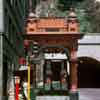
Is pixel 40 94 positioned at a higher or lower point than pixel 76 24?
lower

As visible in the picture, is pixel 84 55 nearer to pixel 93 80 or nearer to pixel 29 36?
pixel 93 80

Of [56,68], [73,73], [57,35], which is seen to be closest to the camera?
[57,35]

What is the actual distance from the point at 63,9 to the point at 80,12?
238cm

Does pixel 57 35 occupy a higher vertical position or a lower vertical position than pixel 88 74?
higher

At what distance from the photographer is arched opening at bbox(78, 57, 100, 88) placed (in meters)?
62.4

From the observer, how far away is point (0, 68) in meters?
31.9

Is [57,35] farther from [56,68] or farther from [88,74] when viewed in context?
[88,74]

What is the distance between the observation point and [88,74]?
206ft

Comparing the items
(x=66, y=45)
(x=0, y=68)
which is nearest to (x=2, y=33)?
(x=0, y=68)

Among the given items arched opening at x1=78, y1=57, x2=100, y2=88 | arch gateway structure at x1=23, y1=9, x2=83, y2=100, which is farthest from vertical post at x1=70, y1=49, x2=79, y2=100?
arched opening at x1=78, y1=57, x2=100, y2=88

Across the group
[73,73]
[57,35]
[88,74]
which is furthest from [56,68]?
[88,74]

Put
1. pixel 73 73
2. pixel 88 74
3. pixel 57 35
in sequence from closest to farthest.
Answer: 1. pixel 57 35
2. pixel 73 73
3. pixel 88 74

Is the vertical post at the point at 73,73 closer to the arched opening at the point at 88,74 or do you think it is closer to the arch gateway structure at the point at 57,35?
the arch gateway structure at the point at 57,35

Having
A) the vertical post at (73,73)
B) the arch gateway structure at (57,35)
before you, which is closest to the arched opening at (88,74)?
the vertical post at (73,73)
